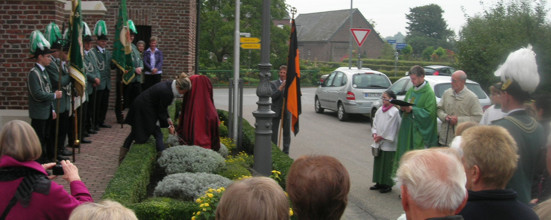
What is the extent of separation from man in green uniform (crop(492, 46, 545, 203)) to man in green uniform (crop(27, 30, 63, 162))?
19.6 ft

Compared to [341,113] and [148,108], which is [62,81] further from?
[341,113]

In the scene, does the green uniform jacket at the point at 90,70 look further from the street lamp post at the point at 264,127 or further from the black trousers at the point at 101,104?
the street lamp post at the point at 264,127

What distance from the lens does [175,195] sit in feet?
21.7

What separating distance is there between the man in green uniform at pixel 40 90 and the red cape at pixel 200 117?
74.9 inches

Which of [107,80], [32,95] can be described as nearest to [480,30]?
[107,80]

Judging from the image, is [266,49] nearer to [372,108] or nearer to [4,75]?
[4,75]

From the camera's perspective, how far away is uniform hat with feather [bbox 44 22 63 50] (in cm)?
875

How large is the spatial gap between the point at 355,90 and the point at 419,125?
30.1 ft

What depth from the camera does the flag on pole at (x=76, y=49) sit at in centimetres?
843

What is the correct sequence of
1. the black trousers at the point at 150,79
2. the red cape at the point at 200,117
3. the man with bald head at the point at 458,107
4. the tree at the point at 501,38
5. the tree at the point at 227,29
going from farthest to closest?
the tree at the point at 227,29
the black trousers at the point at 150,79
the tree at the point at 501,38
the red cape at the point at 200,117
the man with bald head at the point at 458,107

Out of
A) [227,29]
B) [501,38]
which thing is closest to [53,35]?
[501,38]

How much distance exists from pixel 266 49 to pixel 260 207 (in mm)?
5512

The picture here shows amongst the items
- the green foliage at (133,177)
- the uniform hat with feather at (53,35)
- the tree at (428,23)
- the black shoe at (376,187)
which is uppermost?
the tree at (428,23)

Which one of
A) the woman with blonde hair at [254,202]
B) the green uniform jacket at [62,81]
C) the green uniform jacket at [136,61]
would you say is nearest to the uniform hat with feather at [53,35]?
the green uniform jacket at [62,81]
